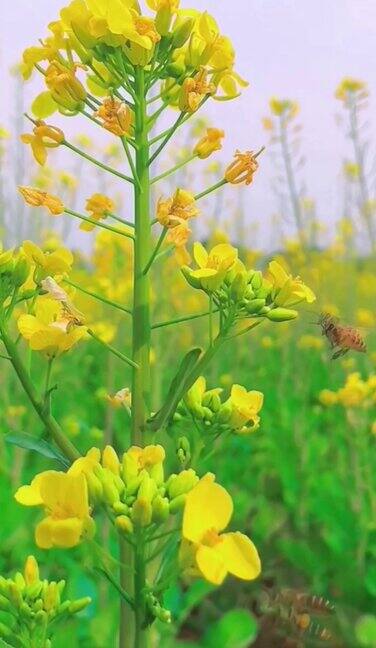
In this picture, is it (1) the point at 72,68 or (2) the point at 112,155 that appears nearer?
(1) the point at 72,68

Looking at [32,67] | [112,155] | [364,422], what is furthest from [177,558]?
[112,155]

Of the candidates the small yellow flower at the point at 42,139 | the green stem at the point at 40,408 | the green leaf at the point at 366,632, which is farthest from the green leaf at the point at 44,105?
the green leaf at the point at 366,632

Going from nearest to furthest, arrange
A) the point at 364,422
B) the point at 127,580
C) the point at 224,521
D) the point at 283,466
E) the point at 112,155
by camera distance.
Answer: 1. the point at 224,521
2. the point at 127,580
3. the point at 364,422
4. the point at 283,466
5. the point at 112,155

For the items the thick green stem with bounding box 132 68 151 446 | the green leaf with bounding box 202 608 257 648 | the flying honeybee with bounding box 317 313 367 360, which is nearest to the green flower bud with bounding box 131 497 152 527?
the thick green stem with bounding box 132 68 151 446

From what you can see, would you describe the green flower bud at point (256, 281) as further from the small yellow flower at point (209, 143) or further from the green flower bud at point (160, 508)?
the green flower bud at point (160, 508)

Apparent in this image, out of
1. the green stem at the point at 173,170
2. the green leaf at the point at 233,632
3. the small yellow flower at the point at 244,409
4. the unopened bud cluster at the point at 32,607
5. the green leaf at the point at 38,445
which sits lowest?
the green leaf at the point at 233,632

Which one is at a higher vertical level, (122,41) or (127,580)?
(122,41)

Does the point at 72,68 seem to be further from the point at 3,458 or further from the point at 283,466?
the point at 283,466

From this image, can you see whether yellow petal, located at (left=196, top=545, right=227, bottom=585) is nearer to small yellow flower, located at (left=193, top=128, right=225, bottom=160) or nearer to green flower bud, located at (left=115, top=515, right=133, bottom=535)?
green flower bud, located at (left=115, top=515, right=133, bottom=535)
